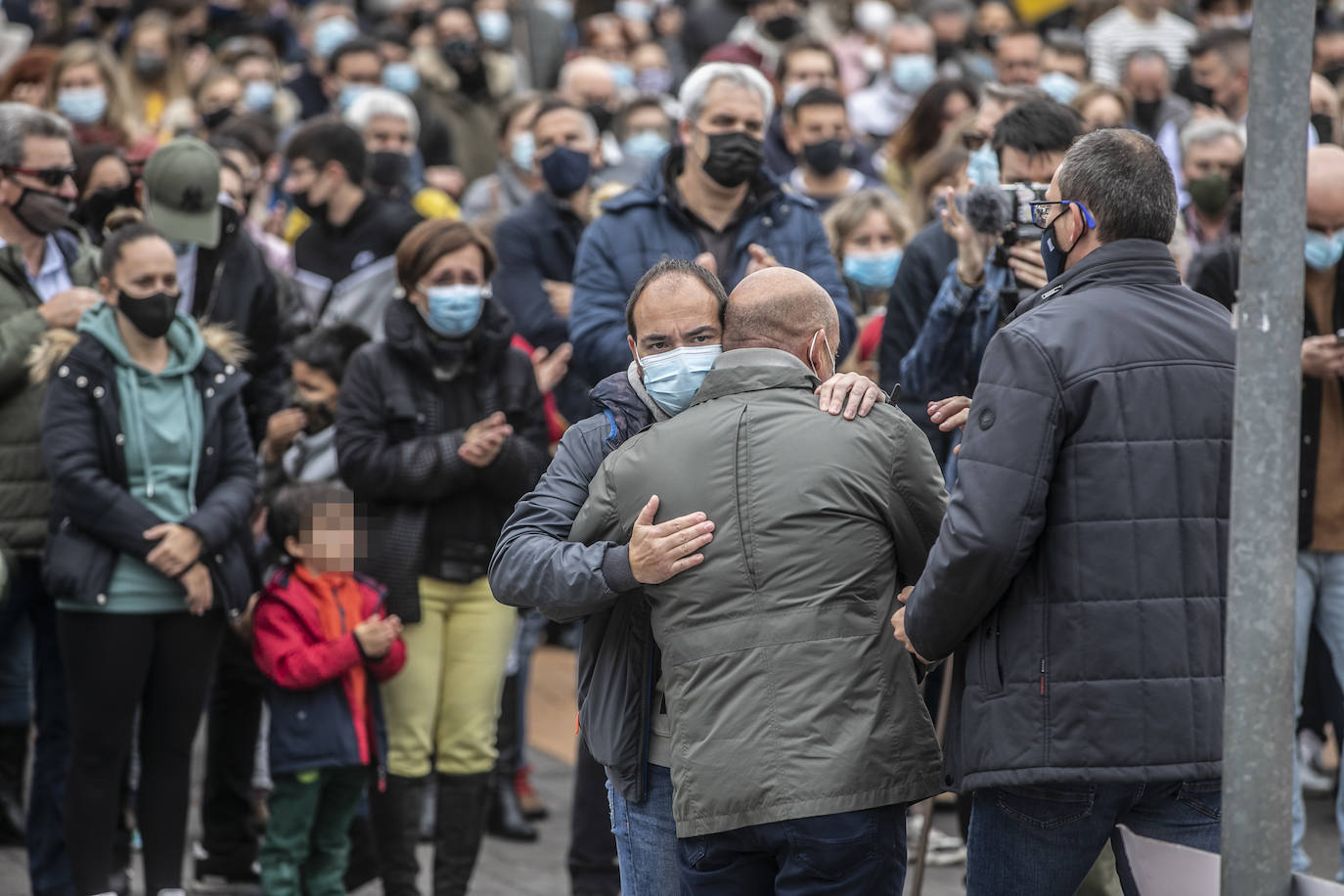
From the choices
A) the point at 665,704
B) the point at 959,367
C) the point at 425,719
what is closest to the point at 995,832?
the point at 665,704

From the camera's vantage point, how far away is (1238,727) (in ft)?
9.58

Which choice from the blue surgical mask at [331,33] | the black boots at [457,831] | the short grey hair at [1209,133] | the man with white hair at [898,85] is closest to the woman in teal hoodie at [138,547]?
the black boots at [457,831]

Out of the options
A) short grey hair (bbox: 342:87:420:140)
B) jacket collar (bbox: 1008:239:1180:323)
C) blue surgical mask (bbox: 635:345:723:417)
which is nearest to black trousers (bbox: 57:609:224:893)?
blue surgical mask (bbox: 635:345:723:417)

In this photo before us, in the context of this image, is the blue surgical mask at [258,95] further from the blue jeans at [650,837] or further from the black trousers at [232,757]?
the blue jeans at [650,837]

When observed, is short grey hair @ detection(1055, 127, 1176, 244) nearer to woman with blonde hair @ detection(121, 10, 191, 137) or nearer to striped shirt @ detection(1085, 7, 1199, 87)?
woman with blonde hair @ detection(121, 10, 191, 137)

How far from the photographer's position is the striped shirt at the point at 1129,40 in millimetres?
11969

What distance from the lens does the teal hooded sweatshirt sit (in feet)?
18.2

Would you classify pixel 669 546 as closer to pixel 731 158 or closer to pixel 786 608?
pixel 786 608

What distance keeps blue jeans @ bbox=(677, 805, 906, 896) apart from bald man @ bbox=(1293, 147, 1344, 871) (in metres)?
2.54

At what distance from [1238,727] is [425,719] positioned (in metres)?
3.52

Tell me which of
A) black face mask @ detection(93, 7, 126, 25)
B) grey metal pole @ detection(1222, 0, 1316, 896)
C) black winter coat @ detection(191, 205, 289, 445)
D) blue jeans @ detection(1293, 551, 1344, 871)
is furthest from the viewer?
black face mask @ detection(93, 7, 126, 25)

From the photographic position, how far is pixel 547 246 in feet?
24.4

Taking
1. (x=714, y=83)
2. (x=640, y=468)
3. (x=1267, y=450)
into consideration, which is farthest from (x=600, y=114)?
(x=1267, y=450)

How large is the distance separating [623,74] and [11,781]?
748cm
